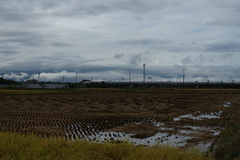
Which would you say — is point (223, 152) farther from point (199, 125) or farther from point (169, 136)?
point (199, 125)

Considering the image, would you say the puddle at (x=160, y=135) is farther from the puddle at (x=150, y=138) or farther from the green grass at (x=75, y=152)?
the green grass at (x=75, y=152)

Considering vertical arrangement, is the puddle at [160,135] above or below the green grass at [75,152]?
below

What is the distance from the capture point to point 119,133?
14008mm

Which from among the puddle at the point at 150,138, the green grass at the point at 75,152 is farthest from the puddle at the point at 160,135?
the green grass at the point at 75,152

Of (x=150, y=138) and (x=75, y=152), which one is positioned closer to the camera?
(x=75, y=152)

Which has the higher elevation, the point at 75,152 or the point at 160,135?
the point at 75,152

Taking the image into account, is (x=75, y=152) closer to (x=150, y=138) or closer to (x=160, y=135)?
(x=150, y=138)

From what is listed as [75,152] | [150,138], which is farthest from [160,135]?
[75,152]

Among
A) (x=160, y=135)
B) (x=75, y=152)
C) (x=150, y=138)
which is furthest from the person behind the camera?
(x=160, y=135)

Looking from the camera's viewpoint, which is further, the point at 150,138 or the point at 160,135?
the point at 160,135

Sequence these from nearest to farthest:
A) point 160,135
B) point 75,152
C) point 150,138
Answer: point 75,152 < point 150,138 < point 160,135

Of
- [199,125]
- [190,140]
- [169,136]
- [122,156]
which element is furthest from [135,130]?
→ [122,156]

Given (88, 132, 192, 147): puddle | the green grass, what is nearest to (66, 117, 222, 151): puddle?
(88, 132, 192, 147): puddle

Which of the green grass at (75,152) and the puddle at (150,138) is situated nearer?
the green grass at (75,152)
